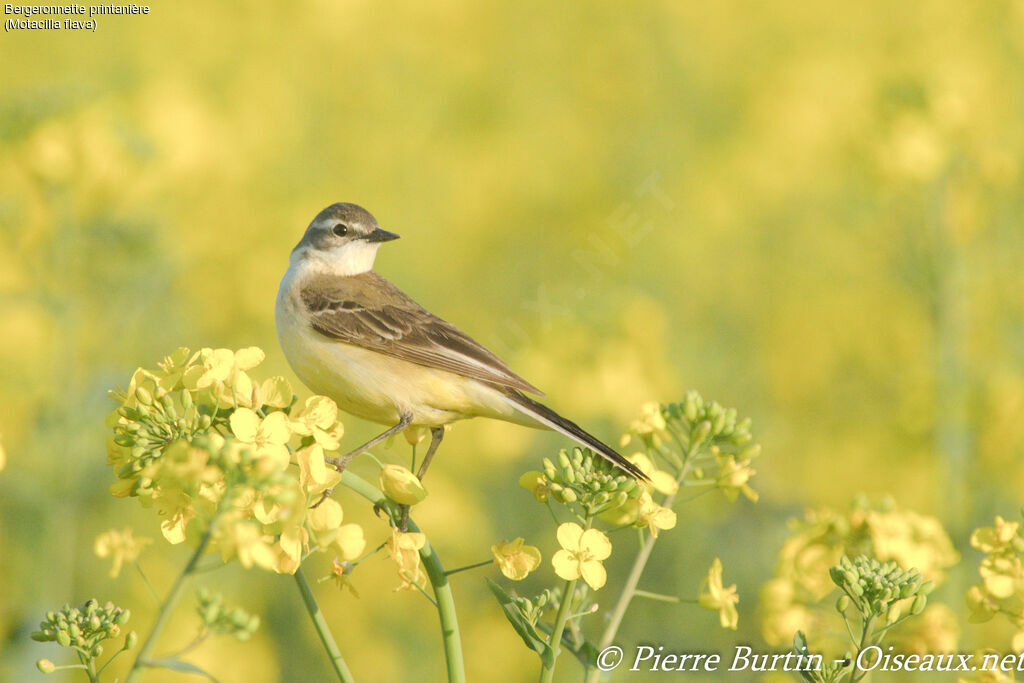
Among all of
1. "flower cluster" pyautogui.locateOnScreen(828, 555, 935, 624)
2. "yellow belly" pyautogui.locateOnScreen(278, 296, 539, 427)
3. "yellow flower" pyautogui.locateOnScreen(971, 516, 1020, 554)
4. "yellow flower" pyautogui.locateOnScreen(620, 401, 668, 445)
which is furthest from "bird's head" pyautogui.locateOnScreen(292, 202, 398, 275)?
"yellow flower" pyautogui.locateOnScreen(971, 516, 1020, 554)

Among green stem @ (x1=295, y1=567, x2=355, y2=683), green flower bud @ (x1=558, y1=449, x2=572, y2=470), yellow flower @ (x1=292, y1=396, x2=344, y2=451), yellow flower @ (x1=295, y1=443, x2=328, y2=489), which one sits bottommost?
green stem @ (x1=295, y1=567, x2=355, y2=683)

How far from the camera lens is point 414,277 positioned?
9.59m

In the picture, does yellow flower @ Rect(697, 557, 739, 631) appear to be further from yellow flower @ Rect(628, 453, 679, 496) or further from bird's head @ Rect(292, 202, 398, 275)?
bird's head @ Rect(292, 202, 398, 275)

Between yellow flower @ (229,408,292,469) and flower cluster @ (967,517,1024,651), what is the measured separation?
1.90 metres

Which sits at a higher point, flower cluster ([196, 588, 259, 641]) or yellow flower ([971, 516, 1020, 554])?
yellow flower ([971, 516, 1020, 554])

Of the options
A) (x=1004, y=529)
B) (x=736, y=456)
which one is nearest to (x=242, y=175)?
(x=736, y=456)

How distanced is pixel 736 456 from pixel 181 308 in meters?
5.57

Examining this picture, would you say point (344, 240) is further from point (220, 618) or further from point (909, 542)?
point (220, 618)

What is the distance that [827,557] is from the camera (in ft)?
11.4

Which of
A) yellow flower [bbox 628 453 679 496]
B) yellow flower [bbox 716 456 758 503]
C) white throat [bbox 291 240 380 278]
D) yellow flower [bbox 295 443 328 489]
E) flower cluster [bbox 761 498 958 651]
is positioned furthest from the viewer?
white throat [bbox 291 240 380 278]

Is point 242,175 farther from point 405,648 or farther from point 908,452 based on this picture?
point 908,452

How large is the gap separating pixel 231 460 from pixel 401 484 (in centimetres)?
57

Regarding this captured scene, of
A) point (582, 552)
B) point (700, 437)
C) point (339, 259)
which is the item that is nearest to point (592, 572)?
point (582, 552)

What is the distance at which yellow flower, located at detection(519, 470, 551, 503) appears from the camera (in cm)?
257
